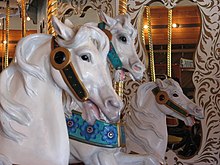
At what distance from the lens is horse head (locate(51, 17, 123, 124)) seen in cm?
127

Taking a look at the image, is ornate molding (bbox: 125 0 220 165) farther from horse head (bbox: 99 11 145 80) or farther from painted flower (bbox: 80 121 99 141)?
painted flower (bbox: 80 121 99 141)

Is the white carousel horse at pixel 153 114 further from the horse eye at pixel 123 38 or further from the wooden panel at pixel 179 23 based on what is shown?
the wooden panel at pixel 179 23

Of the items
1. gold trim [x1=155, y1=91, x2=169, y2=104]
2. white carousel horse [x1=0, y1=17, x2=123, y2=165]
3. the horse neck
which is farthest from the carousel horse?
white carousel horse [x1=0, y1=17, x2=123, y2=165]

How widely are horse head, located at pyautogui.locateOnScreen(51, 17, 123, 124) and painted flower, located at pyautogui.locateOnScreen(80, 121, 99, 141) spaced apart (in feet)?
2.75

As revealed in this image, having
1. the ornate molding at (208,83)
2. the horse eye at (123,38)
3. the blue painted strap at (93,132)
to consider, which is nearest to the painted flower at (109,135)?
the blue painted strap at (93,132)

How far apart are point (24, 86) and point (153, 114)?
165 cm

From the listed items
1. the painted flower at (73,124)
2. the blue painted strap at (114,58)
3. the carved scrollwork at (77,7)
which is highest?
the carved scrollwork at (77,7)

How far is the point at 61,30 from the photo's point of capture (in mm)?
1342

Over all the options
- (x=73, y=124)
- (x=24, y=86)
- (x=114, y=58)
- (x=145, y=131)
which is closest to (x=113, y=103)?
(x=24, y=86)

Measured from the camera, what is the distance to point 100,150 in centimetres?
220

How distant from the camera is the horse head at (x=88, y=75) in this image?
4.17 ft

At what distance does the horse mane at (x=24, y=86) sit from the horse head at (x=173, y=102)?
166 centimetres

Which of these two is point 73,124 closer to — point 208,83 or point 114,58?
point 114,58

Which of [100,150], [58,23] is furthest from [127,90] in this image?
[58,23]
